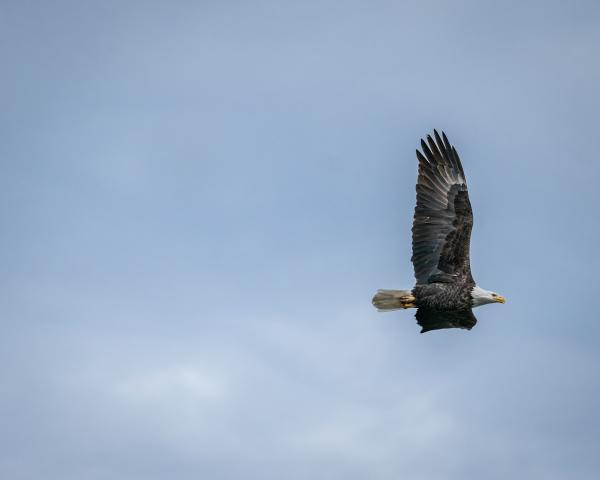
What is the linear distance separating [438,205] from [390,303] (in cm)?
240

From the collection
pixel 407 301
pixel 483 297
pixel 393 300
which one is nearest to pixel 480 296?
pixel 483 297

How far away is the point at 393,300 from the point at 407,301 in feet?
1.00

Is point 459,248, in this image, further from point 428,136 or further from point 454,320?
point 428,136

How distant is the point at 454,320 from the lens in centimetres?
1716

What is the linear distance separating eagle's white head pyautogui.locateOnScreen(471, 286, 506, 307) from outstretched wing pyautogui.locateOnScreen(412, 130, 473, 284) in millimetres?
297

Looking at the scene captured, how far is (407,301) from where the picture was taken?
1700cm

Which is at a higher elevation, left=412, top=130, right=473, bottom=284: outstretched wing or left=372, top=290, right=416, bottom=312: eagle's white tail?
left=412, top=130, right=473, bottom=284: outstretched wing

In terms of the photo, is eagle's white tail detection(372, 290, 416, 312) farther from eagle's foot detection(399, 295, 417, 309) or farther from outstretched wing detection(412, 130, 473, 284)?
outstretched wing detection(412, 130, 473, 284)

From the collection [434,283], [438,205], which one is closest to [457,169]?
[438,205]

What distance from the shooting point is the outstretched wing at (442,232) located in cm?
1683

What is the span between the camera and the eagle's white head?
664 inches

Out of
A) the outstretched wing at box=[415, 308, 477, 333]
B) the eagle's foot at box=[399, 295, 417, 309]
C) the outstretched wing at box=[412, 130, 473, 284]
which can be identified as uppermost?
the outstretched wing at box=[412, 130, 473, 284]

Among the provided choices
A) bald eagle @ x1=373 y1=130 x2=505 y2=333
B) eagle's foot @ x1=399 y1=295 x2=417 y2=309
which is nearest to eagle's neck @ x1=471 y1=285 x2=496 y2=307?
bald eagle @ x1=373 y1=130 x2=505 y2=333

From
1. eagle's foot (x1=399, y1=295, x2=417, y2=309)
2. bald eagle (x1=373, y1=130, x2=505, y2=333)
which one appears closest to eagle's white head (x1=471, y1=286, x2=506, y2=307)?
bald eagle (x1=373, y1=130, x2=505, y2=333)
